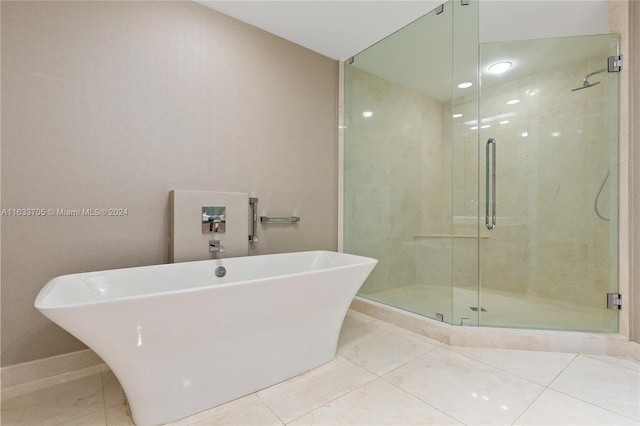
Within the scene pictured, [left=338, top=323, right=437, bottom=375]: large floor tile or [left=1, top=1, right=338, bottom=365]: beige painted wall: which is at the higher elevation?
[left=1, top=1, right=338, bottom=365]: beige painted wall

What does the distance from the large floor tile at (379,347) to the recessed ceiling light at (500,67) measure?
2200 mm

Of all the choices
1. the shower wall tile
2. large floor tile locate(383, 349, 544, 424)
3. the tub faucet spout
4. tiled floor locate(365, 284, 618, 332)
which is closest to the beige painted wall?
A: the tub faucet spout

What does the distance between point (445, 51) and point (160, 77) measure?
6.93 feet

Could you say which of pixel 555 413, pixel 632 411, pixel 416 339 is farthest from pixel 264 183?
pixel 632 411

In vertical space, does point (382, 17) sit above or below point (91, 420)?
above

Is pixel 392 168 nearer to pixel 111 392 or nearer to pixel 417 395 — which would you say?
pixel 417 395

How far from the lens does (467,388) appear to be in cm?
149

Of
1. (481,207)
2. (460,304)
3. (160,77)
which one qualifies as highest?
(160,77)

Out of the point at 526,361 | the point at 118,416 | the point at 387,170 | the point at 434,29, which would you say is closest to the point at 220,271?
the point at 118,416

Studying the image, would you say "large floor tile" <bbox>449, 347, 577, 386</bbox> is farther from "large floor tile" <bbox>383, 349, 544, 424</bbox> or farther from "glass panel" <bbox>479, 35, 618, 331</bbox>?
"glass panel" <bbox>479, 35, 618, 331</bbox>

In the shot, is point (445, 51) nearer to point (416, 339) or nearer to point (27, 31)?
point (416, 339)

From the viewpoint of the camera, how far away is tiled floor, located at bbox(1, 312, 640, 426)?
128 centimetres

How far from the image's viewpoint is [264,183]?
242cm

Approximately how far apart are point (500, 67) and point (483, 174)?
934 mm
